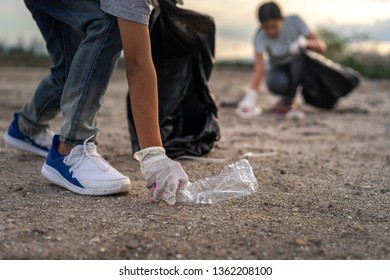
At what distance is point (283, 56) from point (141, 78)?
3644 mm

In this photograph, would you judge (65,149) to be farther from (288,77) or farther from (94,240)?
(288,77)

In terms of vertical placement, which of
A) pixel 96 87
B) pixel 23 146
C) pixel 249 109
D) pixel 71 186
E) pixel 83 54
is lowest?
pixel 249 109

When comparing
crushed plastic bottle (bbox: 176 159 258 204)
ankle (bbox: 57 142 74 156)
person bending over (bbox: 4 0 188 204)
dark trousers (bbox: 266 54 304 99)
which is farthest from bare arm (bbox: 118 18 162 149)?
dark trousers (bbox: 266 54 304 99)

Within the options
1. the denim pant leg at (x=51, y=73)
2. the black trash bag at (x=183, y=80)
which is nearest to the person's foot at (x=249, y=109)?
the black trash bag at (x=183, y=80)

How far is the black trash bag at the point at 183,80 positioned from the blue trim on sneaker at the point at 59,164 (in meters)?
0.63

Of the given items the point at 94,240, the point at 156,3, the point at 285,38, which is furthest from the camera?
the point at 285,38

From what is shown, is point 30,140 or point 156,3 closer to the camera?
point 156,3

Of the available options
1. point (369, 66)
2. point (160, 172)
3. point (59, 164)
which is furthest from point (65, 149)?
point (369, 66)

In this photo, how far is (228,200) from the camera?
206 cm

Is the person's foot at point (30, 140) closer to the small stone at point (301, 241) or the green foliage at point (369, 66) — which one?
the small stone at point (301, 241)

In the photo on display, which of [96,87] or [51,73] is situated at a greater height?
[96,87]

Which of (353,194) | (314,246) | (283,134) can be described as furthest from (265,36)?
(314,246)

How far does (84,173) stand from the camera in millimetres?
2098

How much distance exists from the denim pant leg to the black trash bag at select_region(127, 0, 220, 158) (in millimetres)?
387
